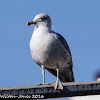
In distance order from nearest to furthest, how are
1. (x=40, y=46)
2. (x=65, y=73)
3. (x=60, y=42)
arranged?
(x=40, y=46)
(x=60, y=42)
(x=65, y=73)

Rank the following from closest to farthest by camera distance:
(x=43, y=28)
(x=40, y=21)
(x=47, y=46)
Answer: (x=47, y=46) < (x=43, y=28) < (x=40, y=21)

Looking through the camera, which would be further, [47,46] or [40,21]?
[40,21]

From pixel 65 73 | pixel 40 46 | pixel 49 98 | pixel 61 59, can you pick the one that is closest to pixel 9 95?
pixel 49 98

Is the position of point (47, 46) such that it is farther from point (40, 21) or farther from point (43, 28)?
point (40, 21)

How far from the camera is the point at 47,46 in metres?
8.26

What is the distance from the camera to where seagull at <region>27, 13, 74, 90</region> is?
829 centimetres

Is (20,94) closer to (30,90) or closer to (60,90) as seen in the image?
(30,90)

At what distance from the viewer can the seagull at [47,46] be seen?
8.29 meters

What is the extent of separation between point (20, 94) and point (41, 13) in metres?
3.88

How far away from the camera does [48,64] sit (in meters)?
8.75

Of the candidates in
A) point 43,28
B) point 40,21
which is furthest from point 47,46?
point 40,21

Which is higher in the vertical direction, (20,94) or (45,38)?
(45,38)

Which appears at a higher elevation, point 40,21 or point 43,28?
point 40,21

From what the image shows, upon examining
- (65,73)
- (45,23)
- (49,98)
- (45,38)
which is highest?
(45,23)
